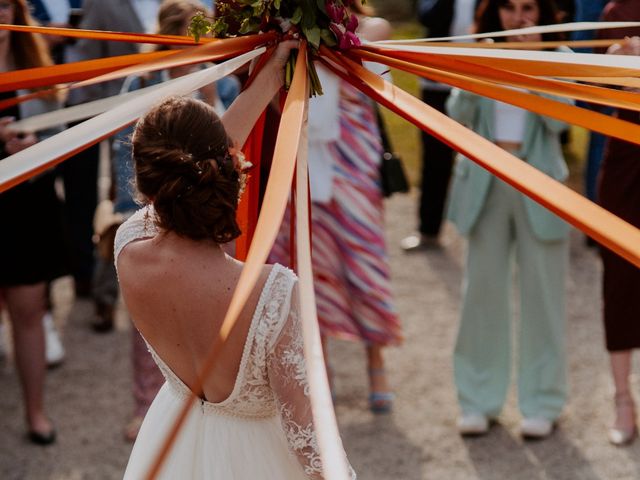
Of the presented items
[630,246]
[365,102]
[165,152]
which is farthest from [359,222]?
[630,246]

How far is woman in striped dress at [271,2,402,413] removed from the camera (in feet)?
17.3

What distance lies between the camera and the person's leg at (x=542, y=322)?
5.07 metres

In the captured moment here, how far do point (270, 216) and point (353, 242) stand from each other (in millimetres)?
3082

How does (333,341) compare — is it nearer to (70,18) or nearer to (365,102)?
(365,102)

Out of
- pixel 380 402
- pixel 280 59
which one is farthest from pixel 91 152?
pixel 280 59

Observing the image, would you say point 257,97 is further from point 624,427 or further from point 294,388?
point 624,427

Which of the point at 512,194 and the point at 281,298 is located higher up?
the point at 281,298

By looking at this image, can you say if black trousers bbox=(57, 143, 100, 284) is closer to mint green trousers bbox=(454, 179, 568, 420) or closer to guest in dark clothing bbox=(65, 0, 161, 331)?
guest in dark clothing bbox=(65, 0, 161, 331)

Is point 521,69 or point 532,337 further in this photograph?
point 532,337

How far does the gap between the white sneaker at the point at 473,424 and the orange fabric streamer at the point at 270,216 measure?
268 centimetres

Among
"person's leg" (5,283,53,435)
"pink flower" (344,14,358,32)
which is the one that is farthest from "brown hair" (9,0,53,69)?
"pink flower" (344,14,358,32)

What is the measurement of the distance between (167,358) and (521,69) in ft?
3.83

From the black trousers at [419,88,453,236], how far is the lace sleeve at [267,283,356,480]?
4.88 m

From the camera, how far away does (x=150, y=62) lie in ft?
9.69
